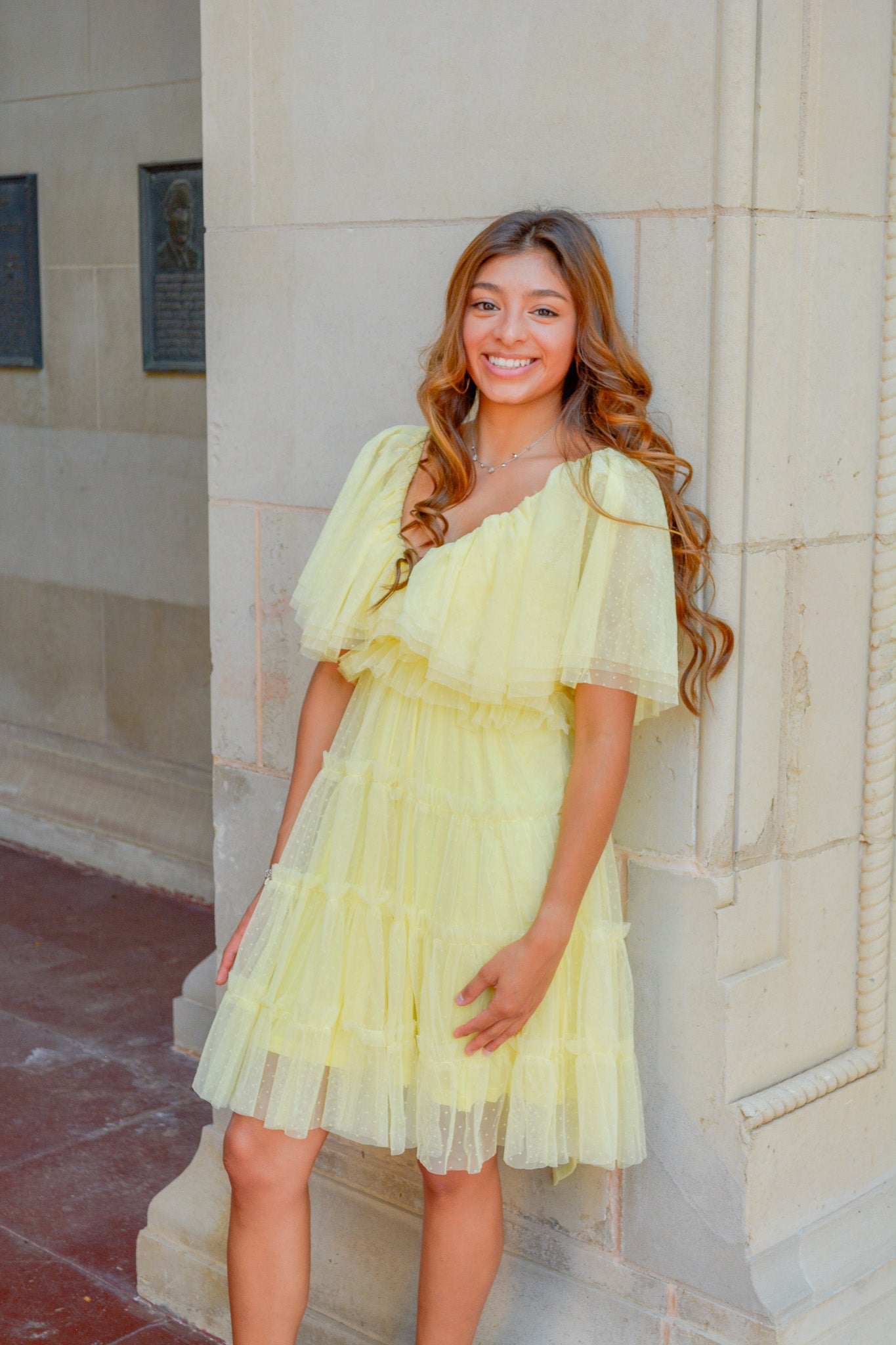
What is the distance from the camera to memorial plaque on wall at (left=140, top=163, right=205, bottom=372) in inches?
224

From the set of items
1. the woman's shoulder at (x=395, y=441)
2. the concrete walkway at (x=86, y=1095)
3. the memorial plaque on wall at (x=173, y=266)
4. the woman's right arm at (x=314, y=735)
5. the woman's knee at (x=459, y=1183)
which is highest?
the memorial plaque on wall at (x=173, y=266)

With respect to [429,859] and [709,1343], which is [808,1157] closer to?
[709,1343]

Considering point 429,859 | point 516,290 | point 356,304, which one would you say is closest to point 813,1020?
point 429,859

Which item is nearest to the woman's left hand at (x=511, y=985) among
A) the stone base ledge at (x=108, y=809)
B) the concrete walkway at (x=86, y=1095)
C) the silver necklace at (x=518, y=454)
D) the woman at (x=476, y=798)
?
the woman at (x=476, y=798)

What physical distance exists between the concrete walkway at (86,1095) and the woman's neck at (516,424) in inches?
77.6

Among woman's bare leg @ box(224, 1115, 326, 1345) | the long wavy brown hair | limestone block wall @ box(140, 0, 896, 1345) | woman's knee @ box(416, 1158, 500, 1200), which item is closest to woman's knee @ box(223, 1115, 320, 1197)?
woman's bare leg @ box(224, 1115, 326, 1345)

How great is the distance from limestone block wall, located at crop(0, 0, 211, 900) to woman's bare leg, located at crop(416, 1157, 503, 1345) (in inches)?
133

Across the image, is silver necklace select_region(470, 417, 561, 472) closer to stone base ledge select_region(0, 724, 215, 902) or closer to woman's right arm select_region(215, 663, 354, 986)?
woman's right arm select_region(215, 663, 354, 986)

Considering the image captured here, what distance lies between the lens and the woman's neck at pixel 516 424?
2543mm

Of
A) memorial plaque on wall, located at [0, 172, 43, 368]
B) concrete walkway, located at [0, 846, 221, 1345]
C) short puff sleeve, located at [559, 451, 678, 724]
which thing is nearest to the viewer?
short puff sleeve, located at [559, 451, 678, 724]

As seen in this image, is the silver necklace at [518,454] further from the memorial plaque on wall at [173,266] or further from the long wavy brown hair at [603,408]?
the memorial plaque on wall at [173,266]

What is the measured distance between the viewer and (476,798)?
8.06 ft

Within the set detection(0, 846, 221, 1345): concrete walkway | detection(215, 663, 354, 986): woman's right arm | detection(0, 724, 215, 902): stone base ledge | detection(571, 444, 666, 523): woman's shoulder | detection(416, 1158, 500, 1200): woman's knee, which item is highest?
detection(571, 444, 666, 523): woman's shoulder

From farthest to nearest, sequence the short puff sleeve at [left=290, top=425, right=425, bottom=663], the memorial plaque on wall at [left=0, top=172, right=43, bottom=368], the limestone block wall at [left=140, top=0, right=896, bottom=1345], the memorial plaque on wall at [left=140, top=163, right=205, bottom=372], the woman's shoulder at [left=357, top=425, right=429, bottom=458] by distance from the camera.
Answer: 1. the memorial plaque on wall at [left=0, top=172, right=43, bottom=368]
2. the memorial plaque on wall at [left=140, top=163, right=205, bottom=372]
3. the woman's shoulder at [left=357, top=425, right=429, bottom=458]
4. the short puff sleeve at [left=290, top=425, right=425, bottom=663]
5. the limestone block wall at [left=140, top=0, right=896, bottom=1345]
